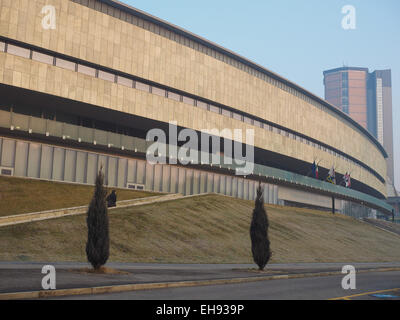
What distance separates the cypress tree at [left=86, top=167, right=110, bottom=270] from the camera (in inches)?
715

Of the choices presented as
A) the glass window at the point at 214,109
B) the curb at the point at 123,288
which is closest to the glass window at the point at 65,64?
the glass window at the point at 214,109

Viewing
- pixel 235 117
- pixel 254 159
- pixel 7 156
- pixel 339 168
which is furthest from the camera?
pixel 339 168

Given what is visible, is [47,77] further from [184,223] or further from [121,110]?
[184,223]

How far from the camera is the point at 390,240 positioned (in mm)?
59094

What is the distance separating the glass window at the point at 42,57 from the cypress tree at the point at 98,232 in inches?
1053

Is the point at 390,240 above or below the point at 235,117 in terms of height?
below

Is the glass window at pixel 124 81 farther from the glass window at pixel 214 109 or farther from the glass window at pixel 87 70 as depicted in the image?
the glass window at pixel 214 109

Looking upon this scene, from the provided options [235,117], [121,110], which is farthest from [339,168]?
[121,110]

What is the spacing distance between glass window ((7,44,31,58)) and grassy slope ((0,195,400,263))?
681 inches

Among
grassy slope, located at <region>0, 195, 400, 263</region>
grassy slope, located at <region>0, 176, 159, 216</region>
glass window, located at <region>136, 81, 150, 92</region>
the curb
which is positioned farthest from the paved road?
glass window, located at <region>136, 81, 150, 92</region>

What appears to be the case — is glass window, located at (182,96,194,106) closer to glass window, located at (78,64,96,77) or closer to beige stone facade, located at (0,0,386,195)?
beige stone facade, located at (0,0,386,195)

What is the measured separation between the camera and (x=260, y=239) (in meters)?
24.5

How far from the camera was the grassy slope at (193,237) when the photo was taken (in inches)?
966

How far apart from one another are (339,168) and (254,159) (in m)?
24.3
